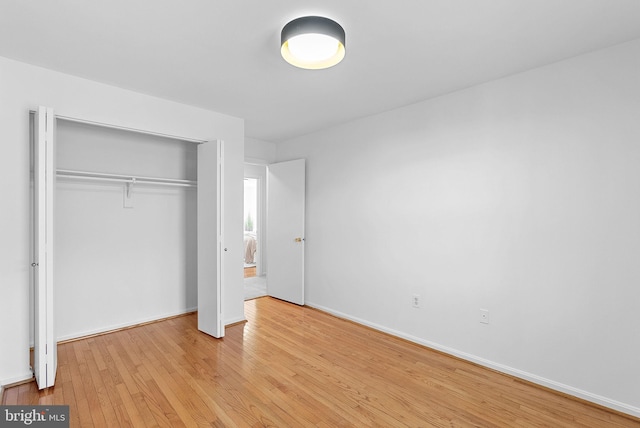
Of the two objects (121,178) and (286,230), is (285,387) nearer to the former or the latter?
(286,230)

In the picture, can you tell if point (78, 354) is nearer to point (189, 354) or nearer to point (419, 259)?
point (189, 354)

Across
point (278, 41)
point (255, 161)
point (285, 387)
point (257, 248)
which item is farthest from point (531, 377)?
point (257, 248)

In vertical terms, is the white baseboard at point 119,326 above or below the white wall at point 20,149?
below

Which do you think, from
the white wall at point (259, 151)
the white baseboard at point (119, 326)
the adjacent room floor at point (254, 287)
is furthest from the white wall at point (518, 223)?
the white baseboard at point (119, 326)

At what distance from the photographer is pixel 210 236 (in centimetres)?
350

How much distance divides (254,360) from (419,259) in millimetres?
1963

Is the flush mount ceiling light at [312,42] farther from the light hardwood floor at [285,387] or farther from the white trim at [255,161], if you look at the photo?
the white trim at [255,161]

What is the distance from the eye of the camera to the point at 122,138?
3637 mm

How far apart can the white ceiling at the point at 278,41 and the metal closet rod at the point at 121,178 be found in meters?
0.95

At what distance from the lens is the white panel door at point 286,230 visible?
466cm

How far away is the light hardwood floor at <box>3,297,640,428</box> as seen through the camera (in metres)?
2.10

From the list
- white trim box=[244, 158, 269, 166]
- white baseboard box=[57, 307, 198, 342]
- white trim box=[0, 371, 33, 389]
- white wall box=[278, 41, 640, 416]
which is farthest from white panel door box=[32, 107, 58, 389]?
white wall box=[278, 41, 640, 416]

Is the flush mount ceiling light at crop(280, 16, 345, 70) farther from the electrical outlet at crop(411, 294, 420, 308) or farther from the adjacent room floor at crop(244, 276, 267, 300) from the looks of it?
the adjacent room floor at crop(244, 276, 267, 300)

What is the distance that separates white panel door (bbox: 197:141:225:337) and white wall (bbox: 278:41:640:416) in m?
1.68
